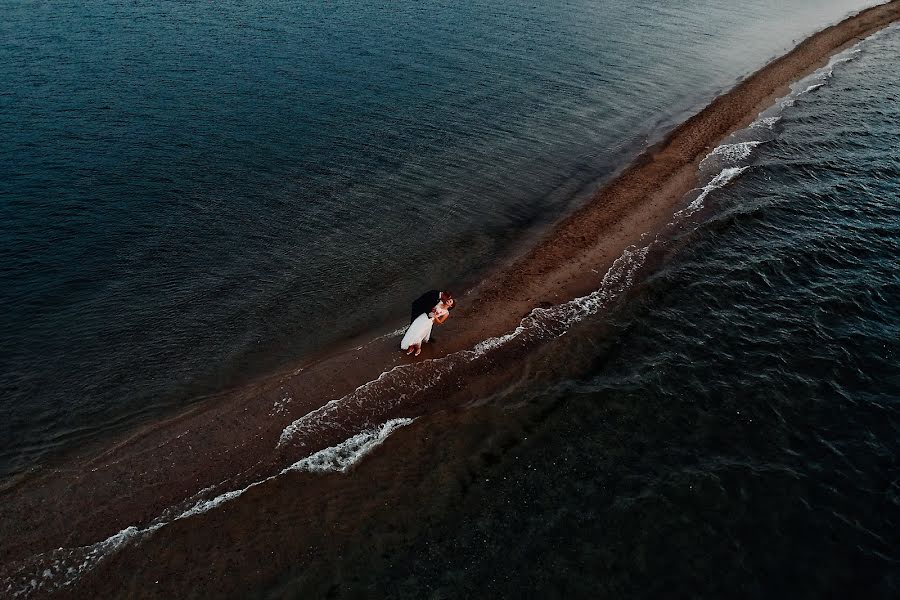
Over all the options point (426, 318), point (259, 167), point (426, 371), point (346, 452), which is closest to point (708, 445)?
point (426, 371)

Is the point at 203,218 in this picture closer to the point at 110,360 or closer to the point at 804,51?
the point at 110,360

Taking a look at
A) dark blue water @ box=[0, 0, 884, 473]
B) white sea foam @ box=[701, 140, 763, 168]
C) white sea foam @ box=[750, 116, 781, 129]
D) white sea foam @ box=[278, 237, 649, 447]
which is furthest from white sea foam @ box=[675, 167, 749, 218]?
white sea foam @ box=[750, 116, 781, 129]

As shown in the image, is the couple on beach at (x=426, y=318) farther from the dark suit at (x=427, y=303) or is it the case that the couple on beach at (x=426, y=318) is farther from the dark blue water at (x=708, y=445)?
the dark blue water at (x=708, y=445)

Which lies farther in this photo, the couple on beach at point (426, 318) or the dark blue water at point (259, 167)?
the dark blue water at point (259, 167)

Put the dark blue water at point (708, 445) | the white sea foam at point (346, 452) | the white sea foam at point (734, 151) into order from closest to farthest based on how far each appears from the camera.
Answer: the dark blue water at point (708, 445)
the white sea foam at point (346, 452)
the white sea foam at point (734, 151)

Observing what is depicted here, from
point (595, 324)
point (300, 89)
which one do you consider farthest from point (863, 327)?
point (300, 89)

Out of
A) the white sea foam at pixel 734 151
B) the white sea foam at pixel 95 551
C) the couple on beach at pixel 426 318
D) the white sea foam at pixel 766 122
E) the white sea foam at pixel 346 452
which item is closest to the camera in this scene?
the white sea foam at pixel 95 551

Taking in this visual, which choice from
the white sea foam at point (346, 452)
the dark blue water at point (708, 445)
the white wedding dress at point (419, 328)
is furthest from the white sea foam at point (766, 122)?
the white sea foam at point (346, 452)
